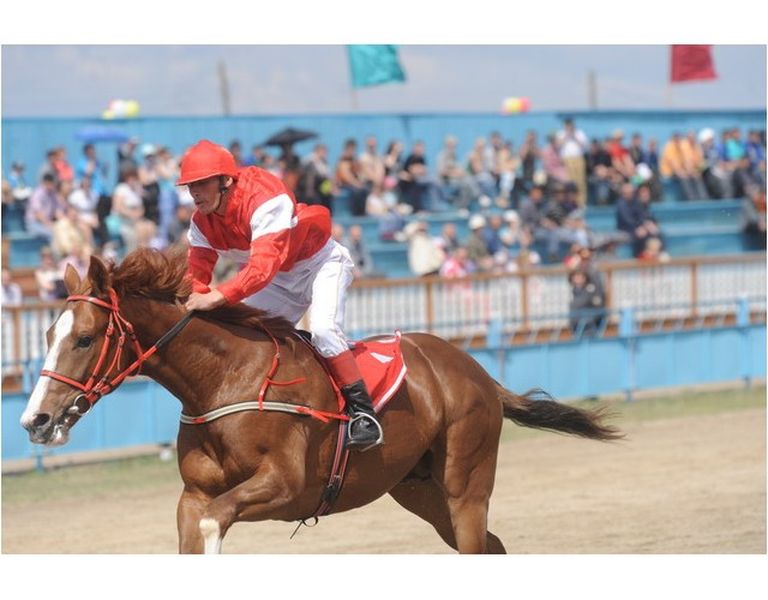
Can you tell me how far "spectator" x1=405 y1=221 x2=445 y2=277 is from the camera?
724 inches

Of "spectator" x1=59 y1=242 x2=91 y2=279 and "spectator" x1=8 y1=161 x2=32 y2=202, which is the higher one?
"spectator" x1=8 y1=161 x2=32 y2=202

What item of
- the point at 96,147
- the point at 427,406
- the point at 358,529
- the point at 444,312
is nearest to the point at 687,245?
the point at 444,312

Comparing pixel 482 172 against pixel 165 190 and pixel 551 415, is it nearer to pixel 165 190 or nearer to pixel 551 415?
pixel 165 190

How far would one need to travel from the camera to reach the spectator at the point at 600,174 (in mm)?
23078

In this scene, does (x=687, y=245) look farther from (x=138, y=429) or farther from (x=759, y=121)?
(x=138, y=429)

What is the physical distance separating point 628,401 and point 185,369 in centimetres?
1166

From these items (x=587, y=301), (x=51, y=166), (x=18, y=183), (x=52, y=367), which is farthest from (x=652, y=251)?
(x=52, y=367)

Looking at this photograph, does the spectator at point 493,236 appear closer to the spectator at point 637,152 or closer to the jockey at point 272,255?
the spectator at point 637,152

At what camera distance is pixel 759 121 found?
27547 mm

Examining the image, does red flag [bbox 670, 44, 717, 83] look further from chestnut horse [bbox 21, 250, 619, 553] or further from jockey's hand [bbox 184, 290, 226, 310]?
jockey's hand [bbox 184, 290, 226, 310]

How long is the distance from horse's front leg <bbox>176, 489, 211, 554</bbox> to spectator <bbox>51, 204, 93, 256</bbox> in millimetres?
9928

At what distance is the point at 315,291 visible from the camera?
6957 millimetres

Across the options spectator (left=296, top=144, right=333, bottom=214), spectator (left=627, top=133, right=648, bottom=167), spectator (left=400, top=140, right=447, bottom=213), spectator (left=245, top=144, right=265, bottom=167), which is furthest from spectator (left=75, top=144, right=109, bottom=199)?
spectator (left=627, top=133, right=648, bottom=167)

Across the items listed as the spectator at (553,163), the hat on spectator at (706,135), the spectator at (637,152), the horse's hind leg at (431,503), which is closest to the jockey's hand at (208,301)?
the horse's hind leg at (431,503)
